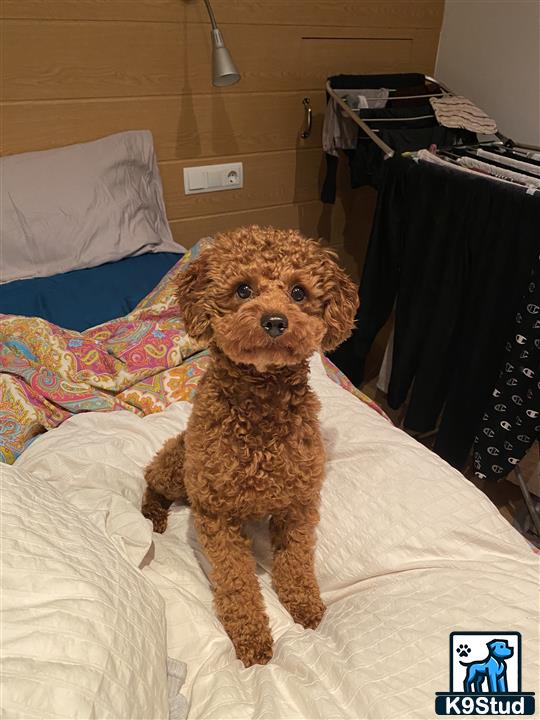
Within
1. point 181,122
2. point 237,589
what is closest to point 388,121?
point 181,122

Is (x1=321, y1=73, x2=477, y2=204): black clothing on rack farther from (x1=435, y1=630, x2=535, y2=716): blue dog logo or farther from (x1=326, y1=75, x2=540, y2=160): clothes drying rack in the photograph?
(x1=435, y1=630, x2=535, y2=716): blue dog logo

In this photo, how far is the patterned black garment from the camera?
1406 millimetres

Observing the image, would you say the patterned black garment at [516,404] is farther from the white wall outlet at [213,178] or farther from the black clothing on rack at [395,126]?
the white wall outlet at [213,178]

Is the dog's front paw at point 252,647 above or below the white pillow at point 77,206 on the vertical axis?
Answer: below

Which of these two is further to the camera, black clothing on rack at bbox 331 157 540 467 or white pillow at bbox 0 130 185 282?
white pillow at bbox 0 130 185 282

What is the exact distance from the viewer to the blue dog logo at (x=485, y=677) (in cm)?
72

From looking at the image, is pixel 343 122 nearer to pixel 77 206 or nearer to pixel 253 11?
pixel 253 11

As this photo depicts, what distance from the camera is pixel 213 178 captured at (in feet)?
7.25

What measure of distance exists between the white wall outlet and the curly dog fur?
1346 mm

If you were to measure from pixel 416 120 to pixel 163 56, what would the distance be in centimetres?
Result: 95

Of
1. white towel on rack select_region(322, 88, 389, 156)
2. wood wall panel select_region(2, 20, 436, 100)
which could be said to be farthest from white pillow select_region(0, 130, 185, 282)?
white towel on rack select_region(322, 88, 389, 156)

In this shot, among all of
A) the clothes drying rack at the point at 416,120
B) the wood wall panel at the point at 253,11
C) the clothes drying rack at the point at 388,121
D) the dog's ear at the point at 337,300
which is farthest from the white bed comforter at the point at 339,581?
the wood wall panel at the point at 253,11

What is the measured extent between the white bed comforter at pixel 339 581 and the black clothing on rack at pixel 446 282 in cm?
51

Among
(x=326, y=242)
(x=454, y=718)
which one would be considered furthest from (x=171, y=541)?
(x=326, y=242)
